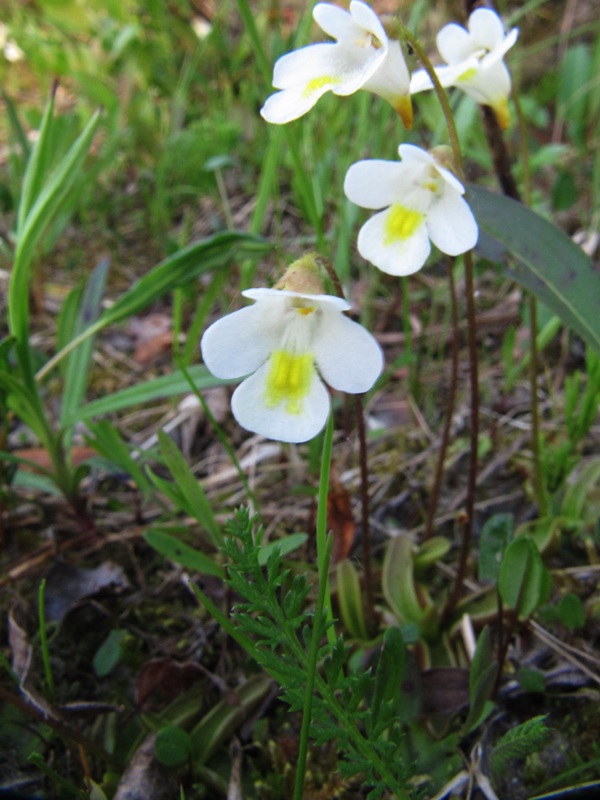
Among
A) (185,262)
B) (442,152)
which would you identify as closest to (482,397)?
(185,262)

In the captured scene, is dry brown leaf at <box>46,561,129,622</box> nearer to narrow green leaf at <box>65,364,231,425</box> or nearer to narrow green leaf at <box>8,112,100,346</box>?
narrow green leaf at <box>65,364,231,425</box>

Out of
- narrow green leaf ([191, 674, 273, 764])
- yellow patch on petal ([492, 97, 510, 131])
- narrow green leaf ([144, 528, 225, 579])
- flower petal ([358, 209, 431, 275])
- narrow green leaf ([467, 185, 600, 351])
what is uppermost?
yellow patch on petal ([492, 97, 510, 131])

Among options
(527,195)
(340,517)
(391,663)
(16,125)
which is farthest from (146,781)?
(16,125)

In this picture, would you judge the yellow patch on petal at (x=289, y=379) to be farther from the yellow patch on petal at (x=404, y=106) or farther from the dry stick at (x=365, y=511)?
the yellow patch on petal at (x=404, y=106)

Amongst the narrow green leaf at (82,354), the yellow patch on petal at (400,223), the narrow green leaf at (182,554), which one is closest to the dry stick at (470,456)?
the yellow patch on petal at (400,223)

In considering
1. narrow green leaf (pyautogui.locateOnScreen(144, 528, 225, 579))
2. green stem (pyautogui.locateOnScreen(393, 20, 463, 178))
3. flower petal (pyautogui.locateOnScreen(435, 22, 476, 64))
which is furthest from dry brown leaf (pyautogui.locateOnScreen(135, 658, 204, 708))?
flower petal (pyautogui.locateOnScreen(435, 22, 476, 64))
